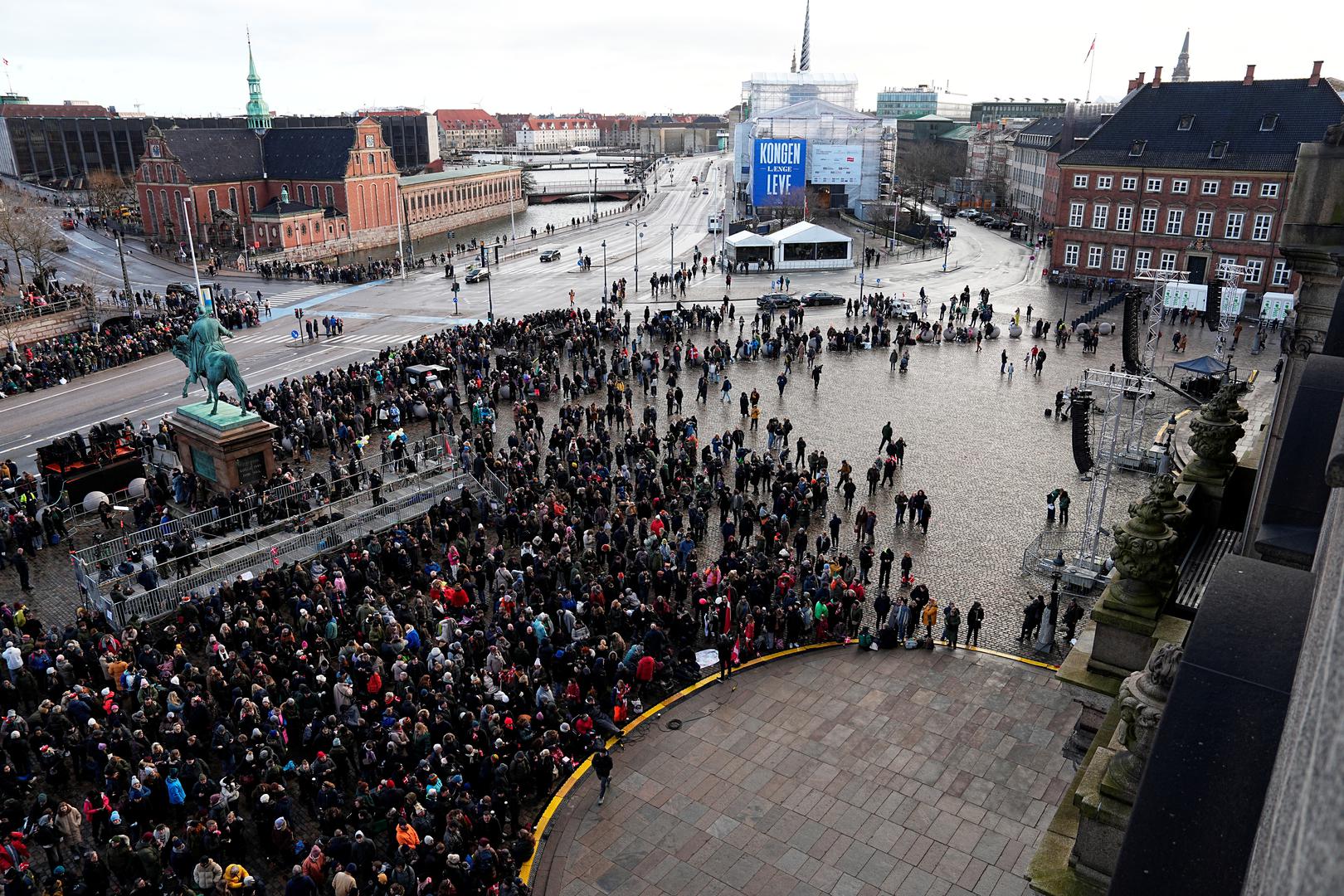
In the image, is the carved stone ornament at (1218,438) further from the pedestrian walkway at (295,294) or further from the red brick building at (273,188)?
the red brick building at (273,188)

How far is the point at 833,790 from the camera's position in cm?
1486

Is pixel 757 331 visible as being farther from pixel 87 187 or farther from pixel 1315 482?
pixel 87 187

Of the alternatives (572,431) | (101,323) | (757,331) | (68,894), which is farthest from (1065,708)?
(101,323)

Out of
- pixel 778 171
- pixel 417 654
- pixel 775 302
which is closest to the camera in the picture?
pixel 417 654

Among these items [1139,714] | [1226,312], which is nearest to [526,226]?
[1226,312]

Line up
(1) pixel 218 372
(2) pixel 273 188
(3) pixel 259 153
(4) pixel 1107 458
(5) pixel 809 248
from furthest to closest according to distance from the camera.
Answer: (3) pixel 259 153 → (2) pixel 273 188 → (5) pixel 809 248 → (1) pixel 218 372 → (4) pixel 1107 458

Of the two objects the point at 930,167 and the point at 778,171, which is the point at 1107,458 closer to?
the point at 778,171

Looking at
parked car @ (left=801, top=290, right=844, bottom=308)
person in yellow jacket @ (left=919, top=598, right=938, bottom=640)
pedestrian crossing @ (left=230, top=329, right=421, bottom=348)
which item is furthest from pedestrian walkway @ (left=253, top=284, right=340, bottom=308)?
person in yellow jacket @ (left=919, top=598, right=938, bottom=640)

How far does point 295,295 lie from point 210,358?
39864mm

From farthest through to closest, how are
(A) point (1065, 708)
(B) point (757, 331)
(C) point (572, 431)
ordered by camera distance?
(B) point (757, 331)
(C) point (572, 431)
(A) point (1065, 708)

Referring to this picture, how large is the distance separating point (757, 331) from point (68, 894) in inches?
1522

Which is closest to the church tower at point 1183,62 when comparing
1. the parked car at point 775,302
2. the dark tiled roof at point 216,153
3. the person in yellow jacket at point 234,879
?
the parked car at point 775,302

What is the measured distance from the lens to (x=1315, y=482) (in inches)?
263

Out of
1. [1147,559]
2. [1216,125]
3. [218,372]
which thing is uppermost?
[1216,125]
